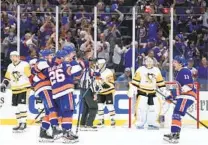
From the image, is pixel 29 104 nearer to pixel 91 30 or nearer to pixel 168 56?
pixel 91 30

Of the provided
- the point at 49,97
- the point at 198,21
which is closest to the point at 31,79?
the point at 49,97

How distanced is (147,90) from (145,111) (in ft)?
1.42

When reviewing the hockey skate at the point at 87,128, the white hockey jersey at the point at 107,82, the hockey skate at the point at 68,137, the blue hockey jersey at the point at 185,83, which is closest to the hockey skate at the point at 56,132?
the hockey skate at the point at 68,137

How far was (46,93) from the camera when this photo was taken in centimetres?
1102

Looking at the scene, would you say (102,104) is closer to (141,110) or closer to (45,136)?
(141,110)

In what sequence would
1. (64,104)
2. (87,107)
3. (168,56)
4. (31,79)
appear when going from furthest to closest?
(168,56) < (87,107) < (31,79) < (64,104)

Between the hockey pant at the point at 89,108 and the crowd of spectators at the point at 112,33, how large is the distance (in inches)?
56.9

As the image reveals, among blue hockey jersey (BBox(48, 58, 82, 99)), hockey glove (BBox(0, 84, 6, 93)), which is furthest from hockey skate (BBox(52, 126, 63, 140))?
hockey glove (BBox(0, 84, 6, 93))

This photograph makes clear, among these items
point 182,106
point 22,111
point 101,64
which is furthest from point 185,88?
point 22,111

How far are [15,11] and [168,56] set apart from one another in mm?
3129

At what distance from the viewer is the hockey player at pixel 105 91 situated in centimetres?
1347

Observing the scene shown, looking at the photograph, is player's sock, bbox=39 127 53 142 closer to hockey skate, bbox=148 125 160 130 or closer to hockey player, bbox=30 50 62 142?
hockey player, bbox=30 50 62 142

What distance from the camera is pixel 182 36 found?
48.2ft

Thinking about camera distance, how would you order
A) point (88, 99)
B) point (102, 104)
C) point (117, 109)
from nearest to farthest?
point (88, 99)
point (102, 104)
point (117, 109)
